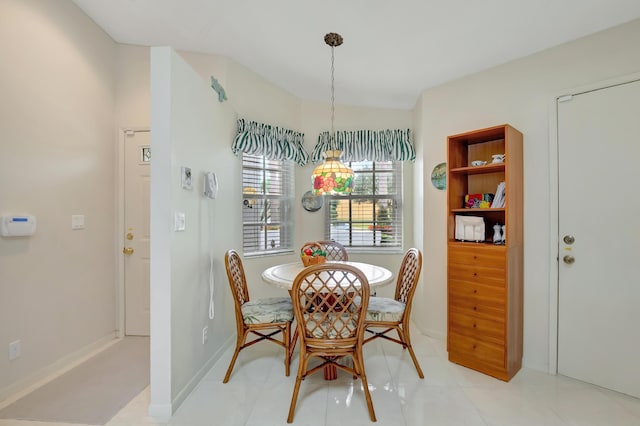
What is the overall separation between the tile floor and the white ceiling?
2.52 meters

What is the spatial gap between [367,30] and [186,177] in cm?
170

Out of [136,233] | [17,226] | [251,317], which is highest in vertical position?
[17,226]

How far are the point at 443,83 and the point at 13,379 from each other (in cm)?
413

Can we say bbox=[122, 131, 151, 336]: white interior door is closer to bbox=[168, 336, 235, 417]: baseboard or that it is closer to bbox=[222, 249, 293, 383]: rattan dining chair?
bbox=[168, 336, 235, 417]: baseboard

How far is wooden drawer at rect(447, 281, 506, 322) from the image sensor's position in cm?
219

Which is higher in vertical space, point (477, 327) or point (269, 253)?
point (269, 253)

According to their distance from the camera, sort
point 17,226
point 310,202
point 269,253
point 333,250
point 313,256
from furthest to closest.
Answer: point 310,202 < point 269,253 < point 333,250 < point 313,256 < point 17,226

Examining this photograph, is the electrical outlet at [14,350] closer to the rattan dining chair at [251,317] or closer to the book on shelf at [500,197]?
the rattan dining chair at [251,317]

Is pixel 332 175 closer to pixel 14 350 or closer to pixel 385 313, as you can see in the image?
pixel 385 313

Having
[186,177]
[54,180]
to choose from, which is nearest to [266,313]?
[186,177]

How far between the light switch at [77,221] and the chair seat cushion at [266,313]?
1.61m

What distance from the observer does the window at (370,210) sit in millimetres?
3641

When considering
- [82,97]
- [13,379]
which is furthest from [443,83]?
[13,379]

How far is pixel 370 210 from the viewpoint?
145 inches
